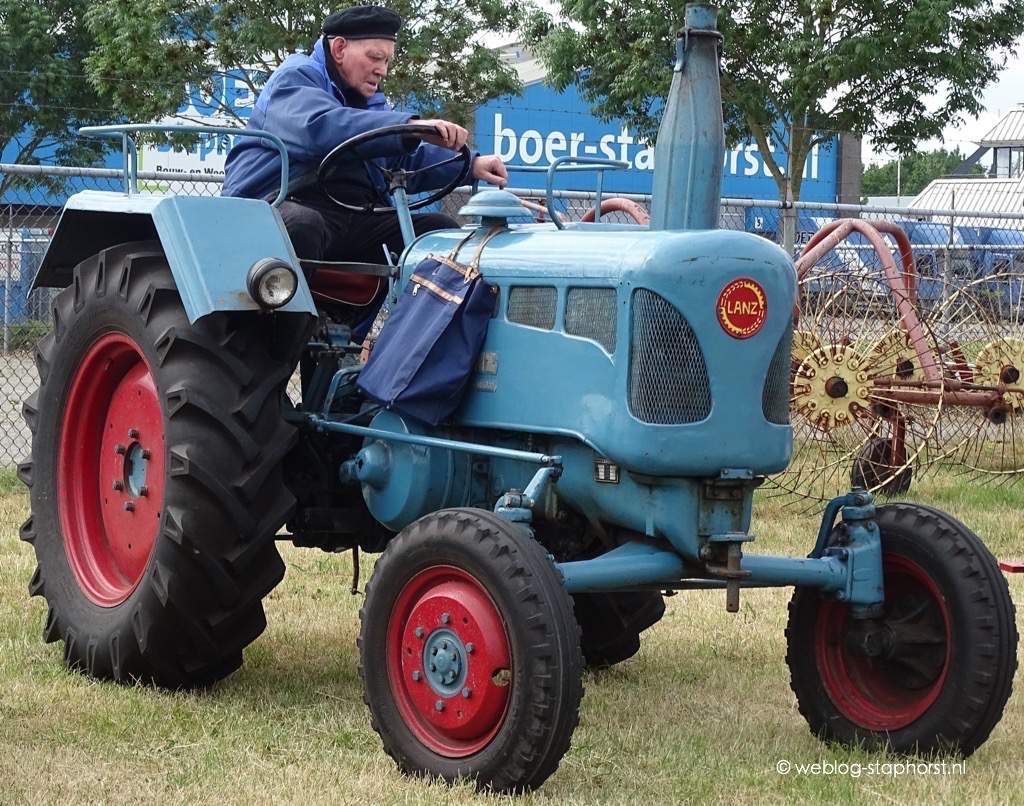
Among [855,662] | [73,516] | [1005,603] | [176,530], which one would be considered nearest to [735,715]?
[855,662]

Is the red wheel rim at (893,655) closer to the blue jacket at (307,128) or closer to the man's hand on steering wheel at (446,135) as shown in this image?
the man's hand on steering wheel at (446,135)

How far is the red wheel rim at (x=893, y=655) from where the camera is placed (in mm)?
4410

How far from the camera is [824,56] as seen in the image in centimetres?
1856

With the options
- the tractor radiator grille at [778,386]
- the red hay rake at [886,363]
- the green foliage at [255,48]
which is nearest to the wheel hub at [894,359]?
the red hay rake at [886,363]

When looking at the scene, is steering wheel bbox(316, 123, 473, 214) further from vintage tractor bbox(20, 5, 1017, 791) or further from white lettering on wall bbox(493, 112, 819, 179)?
white lettering on wall bbox(493, 112, 819, 179)

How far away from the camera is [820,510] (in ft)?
30.3

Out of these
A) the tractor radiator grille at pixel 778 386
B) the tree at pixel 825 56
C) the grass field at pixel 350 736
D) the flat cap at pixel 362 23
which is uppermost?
the tree at pixel 825 56

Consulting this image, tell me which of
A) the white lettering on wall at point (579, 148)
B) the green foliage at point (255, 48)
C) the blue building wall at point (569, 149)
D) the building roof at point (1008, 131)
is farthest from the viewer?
the building roof at point (1008, 131)

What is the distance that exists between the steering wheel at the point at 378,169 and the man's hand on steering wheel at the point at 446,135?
0.05 ft

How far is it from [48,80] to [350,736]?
23.2 metres

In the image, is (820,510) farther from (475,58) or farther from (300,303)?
(475,58)

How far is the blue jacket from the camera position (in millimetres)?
5027

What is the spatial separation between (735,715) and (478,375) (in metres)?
1.33

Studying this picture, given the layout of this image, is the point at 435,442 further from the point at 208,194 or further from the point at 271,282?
the point at 208,194
